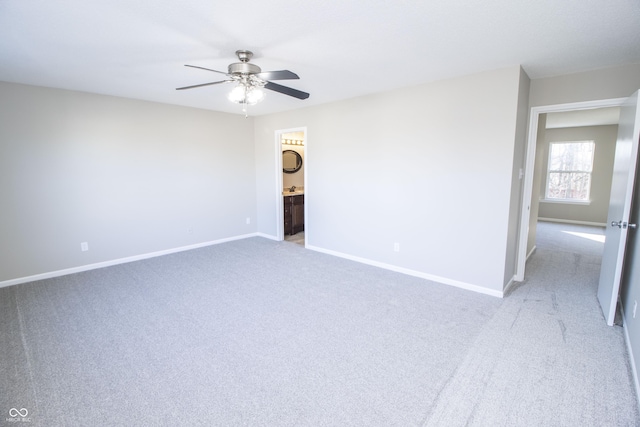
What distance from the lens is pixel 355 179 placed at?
4.52 meters

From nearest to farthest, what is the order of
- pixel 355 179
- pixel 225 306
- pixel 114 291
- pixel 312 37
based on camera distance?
pixel 312 37 → pixel 225 306 → pixel 114 291 → pixel 355 179

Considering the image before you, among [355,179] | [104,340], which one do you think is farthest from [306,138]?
[104,340]

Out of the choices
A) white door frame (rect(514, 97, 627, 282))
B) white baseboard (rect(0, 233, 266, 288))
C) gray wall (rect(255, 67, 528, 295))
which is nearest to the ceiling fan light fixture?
gray wall (rect(255, 67, 528, 295))

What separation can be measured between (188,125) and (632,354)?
571 cm

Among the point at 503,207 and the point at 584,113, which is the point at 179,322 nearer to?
the point at 503,207

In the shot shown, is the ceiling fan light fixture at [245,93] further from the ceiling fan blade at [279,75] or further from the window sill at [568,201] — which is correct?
the window sill at [568,201]

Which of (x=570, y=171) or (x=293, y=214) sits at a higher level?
(x=570, y=171)

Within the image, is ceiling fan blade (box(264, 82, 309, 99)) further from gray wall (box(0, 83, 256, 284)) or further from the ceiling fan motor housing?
gray wall (box(0, 83, 256, 284))

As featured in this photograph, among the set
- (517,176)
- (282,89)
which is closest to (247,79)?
(282,89)

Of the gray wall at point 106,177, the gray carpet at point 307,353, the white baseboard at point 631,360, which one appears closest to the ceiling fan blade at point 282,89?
the gray carpet at point 307,353

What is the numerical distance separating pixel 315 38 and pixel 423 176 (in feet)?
6.89

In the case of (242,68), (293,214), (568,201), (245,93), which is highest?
(242,68)

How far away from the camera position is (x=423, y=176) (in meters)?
3.79

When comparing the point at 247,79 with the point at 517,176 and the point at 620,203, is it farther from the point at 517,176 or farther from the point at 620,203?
the point at 620,203
